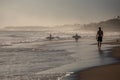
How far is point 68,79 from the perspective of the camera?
12.0 meters

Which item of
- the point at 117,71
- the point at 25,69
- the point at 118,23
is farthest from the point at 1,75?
the point at 118,23

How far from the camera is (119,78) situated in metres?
11.4

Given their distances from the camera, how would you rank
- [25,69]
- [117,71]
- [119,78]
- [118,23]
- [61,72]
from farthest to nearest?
1. [118,23]
2. [25,69]
3. [61,72]
4. [117,71]
5. [119,78]

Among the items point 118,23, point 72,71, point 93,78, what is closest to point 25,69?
point 72,71

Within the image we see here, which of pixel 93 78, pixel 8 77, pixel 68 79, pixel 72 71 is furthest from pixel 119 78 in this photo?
pixel 8 77

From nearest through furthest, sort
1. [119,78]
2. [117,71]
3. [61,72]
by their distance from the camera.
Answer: [119,78]
[117,71]
[61,72]

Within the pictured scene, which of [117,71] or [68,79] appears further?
[117,71]

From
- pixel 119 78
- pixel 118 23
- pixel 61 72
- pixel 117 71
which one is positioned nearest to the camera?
pixel 119 78

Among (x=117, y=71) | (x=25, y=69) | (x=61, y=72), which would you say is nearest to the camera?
(x=117, y=71)

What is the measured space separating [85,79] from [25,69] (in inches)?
173

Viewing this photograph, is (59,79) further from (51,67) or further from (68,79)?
(51,67)

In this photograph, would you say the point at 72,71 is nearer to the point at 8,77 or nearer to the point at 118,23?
the point at 8,77

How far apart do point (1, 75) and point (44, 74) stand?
6.55ft

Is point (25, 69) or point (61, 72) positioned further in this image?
point (25, 69)
